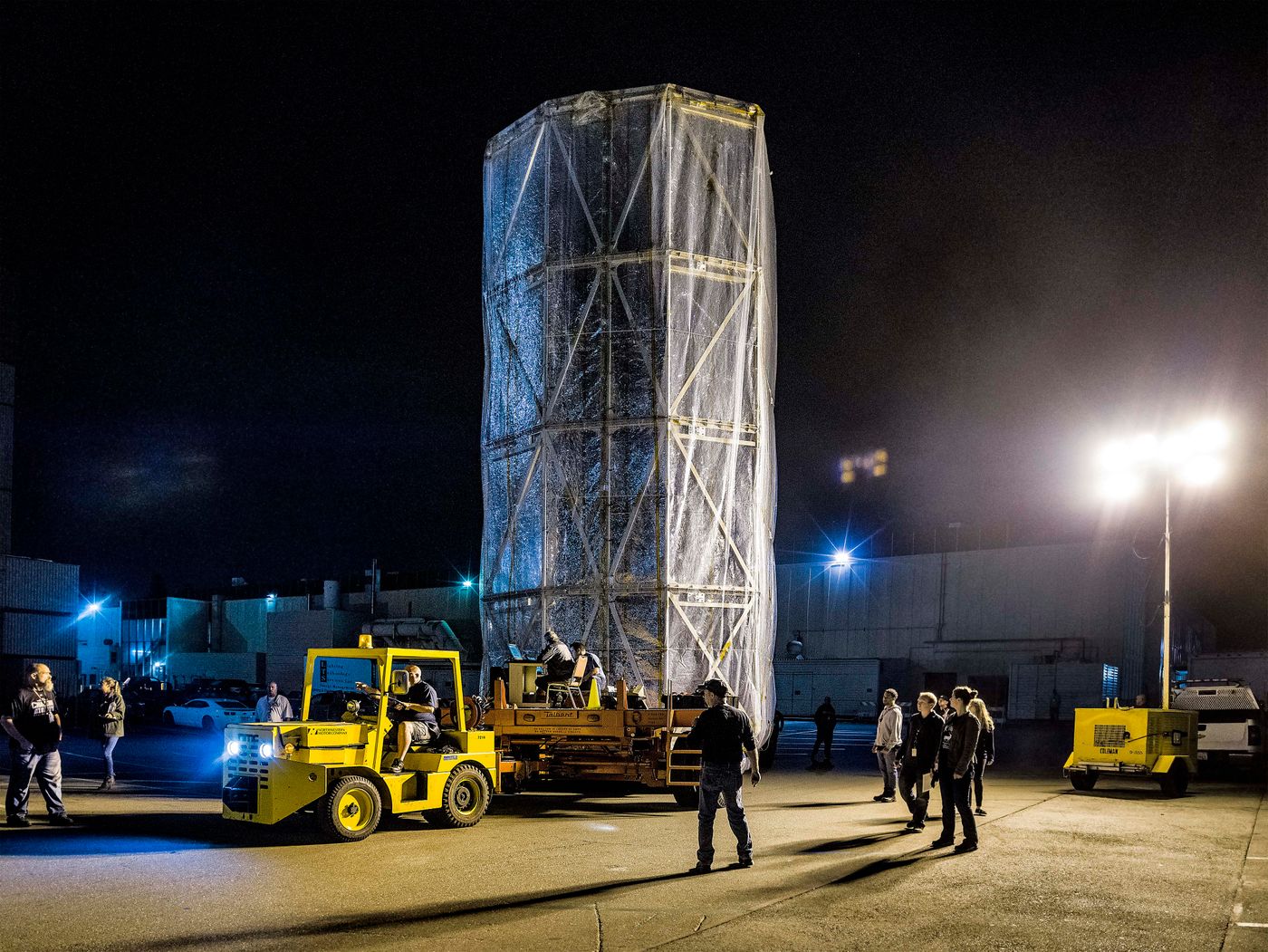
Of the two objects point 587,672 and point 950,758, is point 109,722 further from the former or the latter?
point 950,758

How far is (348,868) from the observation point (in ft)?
34.3

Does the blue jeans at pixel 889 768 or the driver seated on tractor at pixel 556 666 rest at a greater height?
the driver seated on tractor at pixel 556 666

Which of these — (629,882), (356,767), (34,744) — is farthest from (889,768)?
(34,744)

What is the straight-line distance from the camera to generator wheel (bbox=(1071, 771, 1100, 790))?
19.9m

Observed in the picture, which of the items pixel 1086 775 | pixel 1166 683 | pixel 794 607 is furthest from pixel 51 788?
pixel 794 607

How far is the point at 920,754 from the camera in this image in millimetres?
13078

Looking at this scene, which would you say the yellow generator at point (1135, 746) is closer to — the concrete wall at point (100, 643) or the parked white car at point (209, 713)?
the parked white car at point (209, 713)

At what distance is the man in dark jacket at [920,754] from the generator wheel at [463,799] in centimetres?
519

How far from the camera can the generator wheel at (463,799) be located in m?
13.3

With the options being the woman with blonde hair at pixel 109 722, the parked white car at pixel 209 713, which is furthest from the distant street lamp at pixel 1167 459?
the parked white car at pixel 209 713

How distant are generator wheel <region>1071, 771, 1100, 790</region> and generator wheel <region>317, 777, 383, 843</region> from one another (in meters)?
13.1

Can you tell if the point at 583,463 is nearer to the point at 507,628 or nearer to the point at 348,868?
the point at 507,628

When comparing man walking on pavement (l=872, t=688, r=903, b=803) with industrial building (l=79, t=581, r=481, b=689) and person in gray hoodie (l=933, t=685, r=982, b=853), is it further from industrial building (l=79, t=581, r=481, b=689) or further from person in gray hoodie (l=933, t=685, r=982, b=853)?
industrial building (l=79, t=581, r=481, b=689)

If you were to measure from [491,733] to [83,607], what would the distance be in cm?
6576
